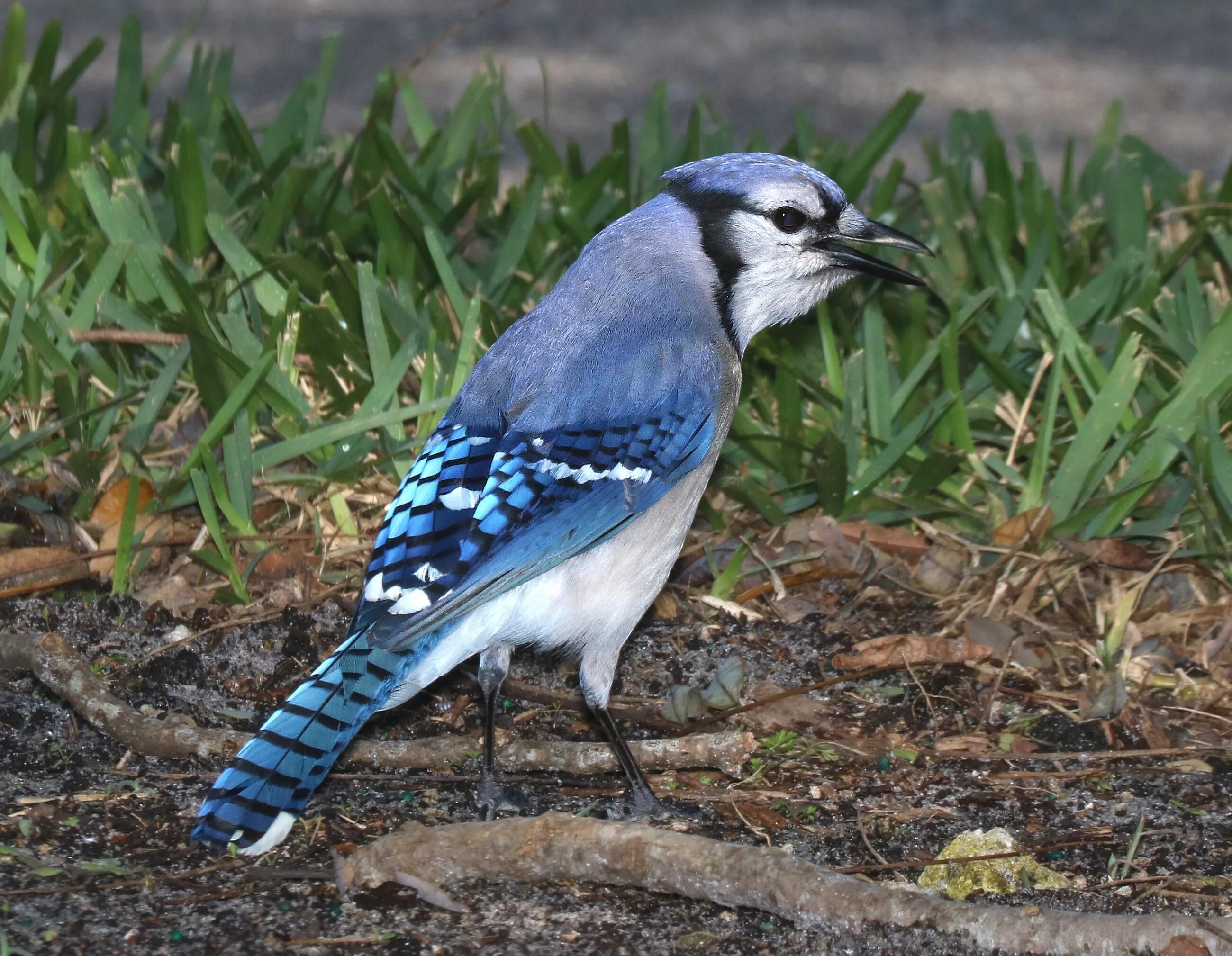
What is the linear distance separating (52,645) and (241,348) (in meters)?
0.98

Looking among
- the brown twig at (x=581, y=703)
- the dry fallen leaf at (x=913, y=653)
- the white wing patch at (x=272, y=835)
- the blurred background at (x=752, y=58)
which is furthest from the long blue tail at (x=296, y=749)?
the blurred background at (x=752, y=58)

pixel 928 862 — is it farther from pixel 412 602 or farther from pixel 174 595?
pixel 174 595

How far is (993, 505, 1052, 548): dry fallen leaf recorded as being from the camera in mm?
3404

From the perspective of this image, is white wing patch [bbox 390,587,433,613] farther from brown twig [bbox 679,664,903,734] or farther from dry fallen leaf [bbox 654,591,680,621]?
dry fallen leaf [bbox 654,591,680,621]

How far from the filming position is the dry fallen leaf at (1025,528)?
3.40m

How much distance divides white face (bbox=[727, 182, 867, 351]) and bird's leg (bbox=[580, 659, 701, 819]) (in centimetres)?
80

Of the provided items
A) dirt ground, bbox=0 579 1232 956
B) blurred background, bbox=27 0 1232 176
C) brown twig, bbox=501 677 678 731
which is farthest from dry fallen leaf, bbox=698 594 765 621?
blurred background, bbox=27 0 1232 176

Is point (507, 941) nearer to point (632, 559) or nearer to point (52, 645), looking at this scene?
point (632, 559)

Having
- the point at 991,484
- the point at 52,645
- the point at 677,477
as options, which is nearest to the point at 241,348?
the point at 52,645

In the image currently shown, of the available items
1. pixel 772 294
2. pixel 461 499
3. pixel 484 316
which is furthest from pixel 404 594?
pixel 484 316

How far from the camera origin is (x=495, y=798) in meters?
2.69

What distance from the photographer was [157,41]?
6.85 m

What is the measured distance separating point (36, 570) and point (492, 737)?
1.06 metres

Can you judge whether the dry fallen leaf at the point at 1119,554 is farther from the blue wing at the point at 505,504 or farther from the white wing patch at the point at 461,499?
the white wing patch at the point at 461,499
